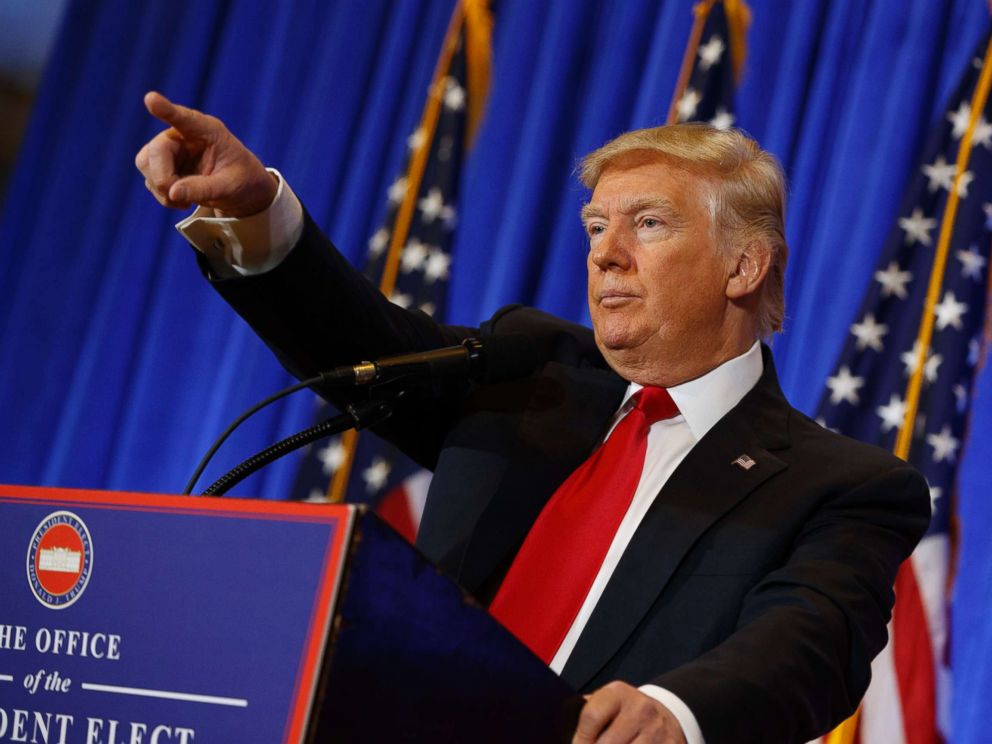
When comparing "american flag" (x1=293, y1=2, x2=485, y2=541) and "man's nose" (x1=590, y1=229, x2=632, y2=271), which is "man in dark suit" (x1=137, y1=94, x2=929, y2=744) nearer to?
"man's nose" (x1=590, y1=229, x2=632, y2=271)

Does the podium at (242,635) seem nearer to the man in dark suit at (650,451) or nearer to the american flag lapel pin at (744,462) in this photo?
the man in dark suit at (650,451)

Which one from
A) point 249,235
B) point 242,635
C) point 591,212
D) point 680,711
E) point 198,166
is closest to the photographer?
point 242,635

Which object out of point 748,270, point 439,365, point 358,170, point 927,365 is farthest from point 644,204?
point 358,170

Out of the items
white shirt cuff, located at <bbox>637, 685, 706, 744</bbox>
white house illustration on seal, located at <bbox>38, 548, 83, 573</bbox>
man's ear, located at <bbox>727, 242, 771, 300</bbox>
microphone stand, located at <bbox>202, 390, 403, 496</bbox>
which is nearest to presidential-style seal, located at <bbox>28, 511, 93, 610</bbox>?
white house illustration on seal, located at <bbox>38, 548, 83, 573</bbox>

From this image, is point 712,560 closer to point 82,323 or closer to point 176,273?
point 176,273

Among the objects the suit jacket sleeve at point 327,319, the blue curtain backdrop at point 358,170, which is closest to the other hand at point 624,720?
the suit jacket sleeve at point 327,319

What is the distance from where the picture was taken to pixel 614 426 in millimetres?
1886

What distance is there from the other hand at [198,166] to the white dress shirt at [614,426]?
2.0 inches

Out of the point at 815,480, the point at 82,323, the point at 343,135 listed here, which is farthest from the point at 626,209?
the point at 82,323

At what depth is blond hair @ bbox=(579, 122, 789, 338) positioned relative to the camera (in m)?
1.95

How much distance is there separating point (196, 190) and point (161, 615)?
0.58 metres

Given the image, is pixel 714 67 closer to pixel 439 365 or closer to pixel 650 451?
pixel 650 451

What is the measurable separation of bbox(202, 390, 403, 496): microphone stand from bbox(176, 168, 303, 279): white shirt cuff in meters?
0.26

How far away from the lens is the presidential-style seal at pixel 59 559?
40.4 inches
